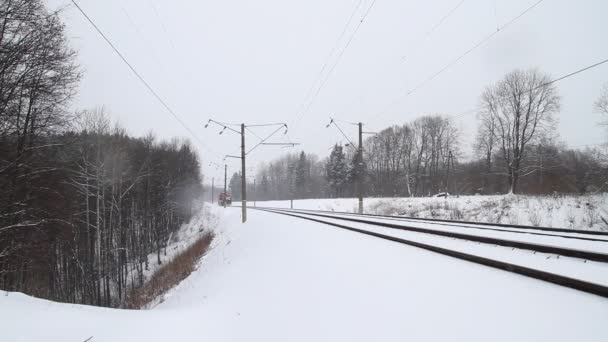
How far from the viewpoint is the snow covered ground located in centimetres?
282

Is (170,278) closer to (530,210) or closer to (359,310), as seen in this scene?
(359,310)

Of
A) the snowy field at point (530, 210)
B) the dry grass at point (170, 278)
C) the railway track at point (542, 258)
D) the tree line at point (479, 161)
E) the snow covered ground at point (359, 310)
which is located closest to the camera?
the snow covered ground at point (359, 310)

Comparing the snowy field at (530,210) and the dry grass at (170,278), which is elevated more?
the snowy field at (530,210)

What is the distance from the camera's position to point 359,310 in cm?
388

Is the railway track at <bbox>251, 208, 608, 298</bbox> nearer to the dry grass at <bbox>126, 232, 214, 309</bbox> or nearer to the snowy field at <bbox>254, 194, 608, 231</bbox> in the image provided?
the snowy field at <bbox>254, 194, 608, 231</bbox>

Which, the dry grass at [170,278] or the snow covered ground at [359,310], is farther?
the dry grass at [170,278]

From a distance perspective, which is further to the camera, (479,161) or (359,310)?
(479,161)

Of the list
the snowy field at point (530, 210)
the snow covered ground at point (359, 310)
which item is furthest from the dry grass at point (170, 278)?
the snowy field at point (530, 210)

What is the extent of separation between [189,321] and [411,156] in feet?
199

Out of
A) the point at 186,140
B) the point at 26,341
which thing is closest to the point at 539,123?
the point at 26,341

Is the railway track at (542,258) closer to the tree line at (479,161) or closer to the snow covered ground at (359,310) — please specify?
the snow covered ground at (359,310)

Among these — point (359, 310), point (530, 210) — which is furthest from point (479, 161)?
point (359, 310)

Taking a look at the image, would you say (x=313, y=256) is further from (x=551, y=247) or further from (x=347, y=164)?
(x=347, y=164)

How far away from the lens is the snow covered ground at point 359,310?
282 centimetres
